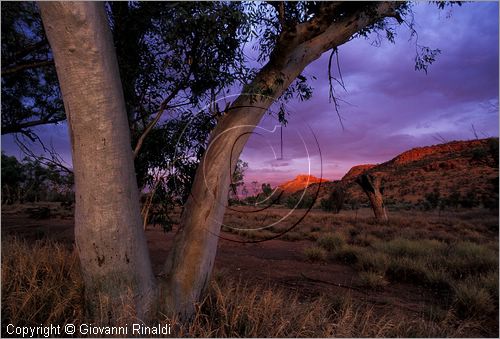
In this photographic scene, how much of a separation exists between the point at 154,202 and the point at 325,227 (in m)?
13.1

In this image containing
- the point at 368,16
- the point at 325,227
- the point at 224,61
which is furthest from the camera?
the point at 325,227

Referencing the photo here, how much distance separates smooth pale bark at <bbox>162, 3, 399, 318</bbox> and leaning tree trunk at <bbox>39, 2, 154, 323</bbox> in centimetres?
48

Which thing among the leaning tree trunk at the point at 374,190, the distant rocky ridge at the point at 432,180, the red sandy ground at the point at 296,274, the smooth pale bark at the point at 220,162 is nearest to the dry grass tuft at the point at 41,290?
the smooth pale bark at the point at 220,162

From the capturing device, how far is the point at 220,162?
454 centimetres

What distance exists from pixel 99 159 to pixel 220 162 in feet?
4.52

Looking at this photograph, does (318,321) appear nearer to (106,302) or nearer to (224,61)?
(106,302)

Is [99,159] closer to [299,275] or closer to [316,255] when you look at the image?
[299,275]

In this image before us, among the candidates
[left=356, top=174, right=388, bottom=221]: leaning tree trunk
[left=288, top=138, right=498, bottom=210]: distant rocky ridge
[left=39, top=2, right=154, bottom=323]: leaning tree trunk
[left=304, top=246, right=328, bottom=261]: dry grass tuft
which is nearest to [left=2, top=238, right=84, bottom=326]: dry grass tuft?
[left=39, top=2, right=154, bottom=323]: leaning tree trunk

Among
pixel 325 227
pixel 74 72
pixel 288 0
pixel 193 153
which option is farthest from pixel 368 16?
pixel 325 227

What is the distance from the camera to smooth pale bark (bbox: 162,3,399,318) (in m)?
4.27

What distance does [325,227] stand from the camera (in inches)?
742

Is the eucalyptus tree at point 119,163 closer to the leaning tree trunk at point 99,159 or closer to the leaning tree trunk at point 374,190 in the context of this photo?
the leaning tree trunk at point 99,159

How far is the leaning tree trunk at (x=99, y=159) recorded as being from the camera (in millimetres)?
3414

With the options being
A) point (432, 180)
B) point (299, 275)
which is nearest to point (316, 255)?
point (299, 275)
